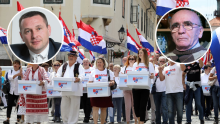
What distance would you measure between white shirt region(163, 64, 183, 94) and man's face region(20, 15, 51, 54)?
3224 millimetres

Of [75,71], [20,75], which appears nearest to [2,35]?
Result: [20,75]

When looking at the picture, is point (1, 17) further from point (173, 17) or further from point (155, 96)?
point (173, 17)

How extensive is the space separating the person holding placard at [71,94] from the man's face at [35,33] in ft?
6.65

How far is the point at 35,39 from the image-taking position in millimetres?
9258

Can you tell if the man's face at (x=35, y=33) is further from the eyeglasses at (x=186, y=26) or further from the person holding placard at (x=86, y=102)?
the person holding placard at (x=86, y=102)

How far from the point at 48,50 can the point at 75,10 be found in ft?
51.2

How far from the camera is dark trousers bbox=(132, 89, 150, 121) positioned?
10.5 meters

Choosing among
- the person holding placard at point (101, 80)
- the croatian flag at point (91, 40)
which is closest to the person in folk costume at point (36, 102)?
the person holding placard at point (101, 80)

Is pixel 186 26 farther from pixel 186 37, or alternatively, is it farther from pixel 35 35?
pixel 35 35

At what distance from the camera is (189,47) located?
7969 millimetres

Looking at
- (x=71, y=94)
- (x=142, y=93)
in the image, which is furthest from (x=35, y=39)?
(x=142, y=93)

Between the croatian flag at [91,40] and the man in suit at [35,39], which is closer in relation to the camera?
the man in suit at [35,39]

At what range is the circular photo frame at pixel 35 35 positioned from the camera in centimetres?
926

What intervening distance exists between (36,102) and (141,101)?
2693mm
